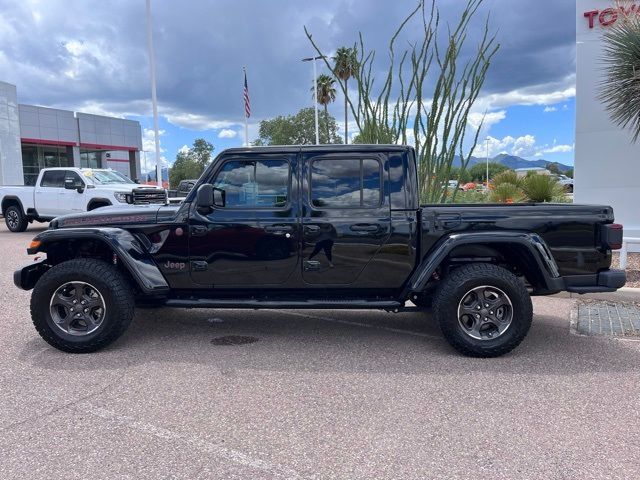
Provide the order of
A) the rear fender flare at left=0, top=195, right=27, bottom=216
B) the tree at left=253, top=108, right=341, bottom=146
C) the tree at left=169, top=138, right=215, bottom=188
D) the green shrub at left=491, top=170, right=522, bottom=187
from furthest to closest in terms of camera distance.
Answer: the tree at left=169, top=138, right=215, bottom=188 < the tree at left=253, top=108, right=341, bottom=146 < the rear fender flare at left=0, top=195, right=27, bottom=216 < the green shrub at left=491, top=170, right=522, bottom=187

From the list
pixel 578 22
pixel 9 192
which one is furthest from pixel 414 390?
pixel 9 192

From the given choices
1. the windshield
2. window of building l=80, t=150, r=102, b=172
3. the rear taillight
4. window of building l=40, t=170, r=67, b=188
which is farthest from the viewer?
window of building l=80, t=150, r=102, b=172

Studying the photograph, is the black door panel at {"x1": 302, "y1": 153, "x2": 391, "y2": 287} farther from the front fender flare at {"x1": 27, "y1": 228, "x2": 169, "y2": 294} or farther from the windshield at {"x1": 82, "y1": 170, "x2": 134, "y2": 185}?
the windshield at {"x1": 82, "y1": 170, "x2": 134, "y2": 185}

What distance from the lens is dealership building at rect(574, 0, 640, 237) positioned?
404 inches

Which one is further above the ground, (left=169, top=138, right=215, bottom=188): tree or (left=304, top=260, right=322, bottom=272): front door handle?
(left=169, top=138, right=215, bottom=188): tree

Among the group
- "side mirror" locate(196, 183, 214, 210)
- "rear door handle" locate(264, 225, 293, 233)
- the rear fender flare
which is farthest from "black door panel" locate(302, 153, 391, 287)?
the rear fender flare

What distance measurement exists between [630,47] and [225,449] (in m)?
7.92

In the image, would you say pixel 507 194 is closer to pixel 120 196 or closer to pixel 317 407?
pixel 120 196

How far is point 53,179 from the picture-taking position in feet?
48.5


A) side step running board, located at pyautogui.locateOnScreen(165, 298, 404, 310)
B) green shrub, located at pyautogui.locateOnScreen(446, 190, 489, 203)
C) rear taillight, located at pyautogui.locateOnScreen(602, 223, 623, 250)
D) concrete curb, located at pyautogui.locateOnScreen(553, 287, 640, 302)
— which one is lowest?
concrete curb, located at pyautogui.locateOnScreen(553, 287, 640, 302)

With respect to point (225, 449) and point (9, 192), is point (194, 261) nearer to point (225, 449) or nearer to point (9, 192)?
point (225, 449)

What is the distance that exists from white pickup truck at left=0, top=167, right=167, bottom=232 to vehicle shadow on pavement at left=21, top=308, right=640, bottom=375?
754 centimetres

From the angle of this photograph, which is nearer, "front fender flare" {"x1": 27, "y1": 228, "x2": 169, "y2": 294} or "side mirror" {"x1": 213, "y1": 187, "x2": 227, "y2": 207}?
"front fender flare" {"x1": 27, "y1": 228, "x2": 169, "y2": 294}

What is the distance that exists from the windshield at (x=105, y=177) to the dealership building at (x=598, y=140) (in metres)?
11.4
